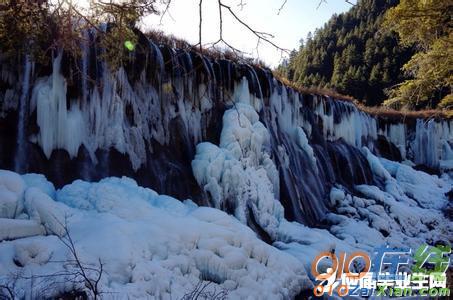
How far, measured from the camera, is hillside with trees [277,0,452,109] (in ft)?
22.4

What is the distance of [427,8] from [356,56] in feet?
129

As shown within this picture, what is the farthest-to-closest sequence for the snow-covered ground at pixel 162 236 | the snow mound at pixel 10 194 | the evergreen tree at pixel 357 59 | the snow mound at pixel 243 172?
the evergreen tree at pixel 357 59 < the snow mound at pixel 243 172 < the snow mound at pixel 10 194 < the snow-covered ground at pixel 162 236

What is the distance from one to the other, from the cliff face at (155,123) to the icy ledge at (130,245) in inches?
27.7

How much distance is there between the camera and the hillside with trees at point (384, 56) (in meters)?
6.83

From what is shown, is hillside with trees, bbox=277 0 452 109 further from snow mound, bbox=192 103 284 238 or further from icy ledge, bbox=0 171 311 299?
icy ledge, bbox=0 171 311 299

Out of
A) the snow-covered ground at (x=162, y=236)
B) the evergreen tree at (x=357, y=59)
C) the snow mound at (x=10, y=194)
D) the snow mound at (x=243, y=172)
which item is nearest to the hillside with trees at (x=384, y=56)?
the evergreen tree at (x=357, y=59)

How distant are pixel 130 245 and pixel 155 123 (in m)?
3.87

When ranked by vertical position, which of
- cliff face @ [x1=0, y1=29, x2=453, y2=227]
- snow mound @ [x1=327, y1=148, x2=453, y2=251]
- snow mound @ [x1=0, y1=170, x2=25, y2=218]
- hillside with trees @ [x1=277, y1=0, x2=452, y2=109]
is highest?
hillside with trees @ [x1=277, y1=0, x2=452, y2=109]

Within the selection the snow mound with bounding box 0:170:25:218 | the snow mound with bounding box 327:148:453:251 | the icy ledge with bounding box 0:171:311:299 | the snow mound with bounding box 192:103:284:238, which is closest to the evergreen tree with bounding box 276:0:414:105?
the snow mound with bounding box 327:148:453:251

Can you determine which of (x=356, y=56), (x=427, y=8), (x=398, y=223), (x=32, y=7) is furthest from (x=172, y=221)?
(x=356, y=56)

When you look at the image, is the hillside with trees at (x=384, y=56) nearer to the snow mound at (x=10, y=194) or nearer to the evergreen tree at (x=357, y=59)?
the evergreen tree at (x=357, y=59)

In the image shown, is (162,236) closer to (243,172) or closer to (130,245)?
(130,245)

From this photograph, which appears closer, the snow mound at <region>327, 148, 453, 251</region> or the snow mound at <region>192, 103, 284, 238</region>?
the snow mound at <region>192, 103, 284, 238</region>

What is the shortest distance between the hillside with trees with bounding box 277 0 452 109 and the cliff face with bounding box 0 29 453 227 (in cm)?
193
